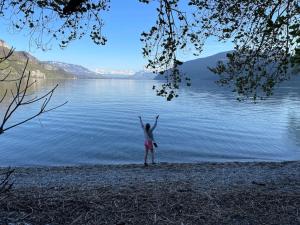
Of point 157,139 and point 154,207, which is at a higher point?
point 154,207

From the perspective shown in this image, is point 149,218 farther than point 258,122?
No

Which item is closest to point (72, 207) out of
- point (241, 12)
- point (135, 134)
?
point (241, 12)

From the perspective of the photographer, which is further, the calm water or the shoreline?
the calm water

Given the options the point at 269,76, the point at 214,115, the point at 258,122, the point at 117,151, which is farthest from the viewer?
the point at 214,115

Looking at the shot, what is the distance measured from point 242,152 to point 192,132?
1294 cm

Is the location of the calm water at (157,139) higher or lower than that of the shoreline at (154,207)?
lower

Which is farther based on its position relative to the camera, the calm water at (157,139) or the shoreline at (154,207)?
the calm water at (157,139)

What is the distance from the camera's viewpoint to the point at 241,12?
39.1 ft

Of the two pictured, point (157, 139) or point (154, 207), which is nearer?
point (154, 207)

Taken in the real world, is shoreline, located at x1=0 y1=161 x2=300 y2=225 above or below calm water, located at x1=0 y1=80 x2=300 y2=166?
above

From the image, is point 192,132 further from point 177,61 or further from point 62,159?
point 177,61

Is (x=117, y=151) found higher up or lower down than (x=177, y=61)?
lower down

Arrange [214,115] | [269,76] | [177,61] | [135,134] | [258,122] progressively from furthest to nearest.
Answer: [214,115] < [258,122] < [135,134] < [269,76] < [177,61]

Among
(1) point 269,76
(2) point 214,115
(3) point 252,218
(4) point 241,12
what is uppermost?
(4) point 241,12
